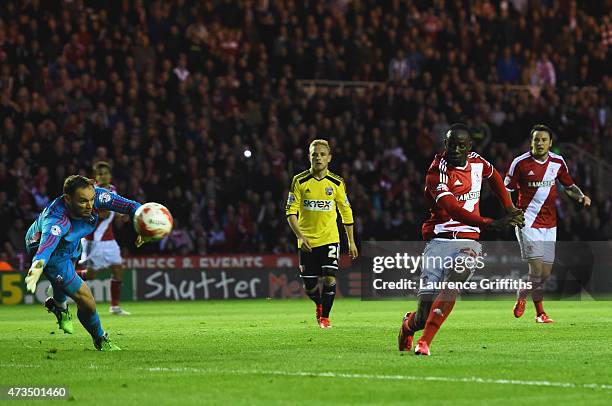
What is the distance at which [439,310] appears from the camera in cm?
1112

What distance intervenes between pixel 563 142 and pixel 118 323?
16010 millimetres

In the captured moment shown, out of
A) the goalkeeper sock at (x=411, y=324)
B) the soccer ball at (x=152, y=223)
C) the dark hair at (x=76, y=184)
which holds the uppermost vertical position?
the dark hair at (x=76, y=184)

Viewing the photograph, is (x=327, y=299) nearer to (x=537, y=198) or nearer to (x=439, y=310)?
(x=537, y=198)

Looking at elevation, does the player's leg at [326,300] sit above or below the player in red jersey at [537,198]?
below

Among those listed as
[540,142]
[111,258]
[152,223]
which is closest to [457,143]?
[152,223]

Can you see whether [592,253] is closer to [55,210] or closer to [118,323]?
[118,323]

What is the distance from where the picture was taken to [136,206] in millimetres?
11648

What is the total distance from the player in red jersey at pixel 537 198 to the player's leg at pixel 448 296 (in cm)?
617

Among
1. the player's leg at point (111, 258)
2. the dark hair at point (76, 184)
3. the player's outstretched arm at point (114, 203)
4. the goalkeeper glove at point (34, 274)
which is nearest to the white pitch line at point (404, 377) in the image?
the goalkeeper glove at point (34, 274)

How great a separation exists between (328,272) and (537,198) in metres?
3.38

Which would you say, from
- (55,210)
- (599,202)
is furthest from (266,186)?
(55,210)

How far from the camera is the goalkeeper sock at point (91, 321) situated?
470 inches

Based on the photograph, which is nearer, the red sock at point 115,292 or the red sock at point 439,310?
the red sock at point 439,310

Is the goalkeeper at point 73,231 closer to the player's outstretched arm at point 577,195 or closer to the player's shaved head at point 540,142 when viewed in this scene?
the player's outstretched arm at point 577,195
